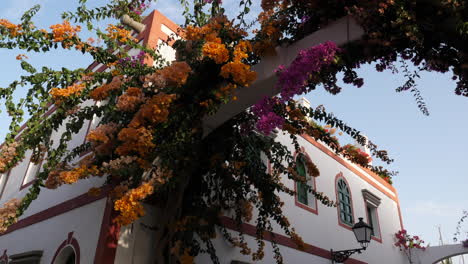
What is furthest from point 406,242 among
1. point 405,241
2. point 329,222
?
point 329,222

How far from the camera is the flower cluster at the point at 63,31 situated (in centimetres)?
400

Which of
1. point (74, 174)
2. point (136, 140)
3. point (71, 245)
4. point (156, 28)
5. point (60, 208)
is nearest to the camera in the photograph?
point (74, 174)

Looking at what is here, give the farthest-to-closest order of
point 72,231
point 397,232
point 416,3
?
point 397,232
point 72,231
point 416,3

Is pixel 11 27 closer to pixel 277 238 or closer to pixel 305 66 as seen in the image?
pixel 305 66

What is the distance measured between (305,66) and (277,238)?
15.3 ft

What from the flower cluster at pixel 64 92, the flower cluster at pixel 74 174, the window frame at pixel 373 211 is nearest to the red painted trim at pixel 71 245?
the flower cluster at pixel 74 174

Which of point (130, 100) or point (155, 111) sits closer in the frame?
point (155, 111)

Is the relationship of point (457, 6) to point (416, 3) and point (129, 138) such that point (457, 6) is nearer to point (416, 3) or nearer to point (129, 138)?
point (416, 3)

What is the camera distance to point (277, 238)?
7055mm

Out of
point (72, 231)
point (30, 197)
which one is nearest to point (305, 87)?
point (30, 197)

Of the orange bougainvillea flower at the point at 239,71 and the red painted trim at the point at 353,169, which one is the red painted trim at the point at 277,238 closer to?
the orange bougainvillea flower at the point at 239,71

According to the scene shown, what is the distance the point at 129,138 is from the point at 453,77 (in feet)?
9.58

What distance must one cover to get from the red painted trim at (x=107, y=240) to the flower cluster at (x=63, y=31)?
2.03 m

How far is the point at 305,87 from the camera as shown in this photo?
11.6 ft
